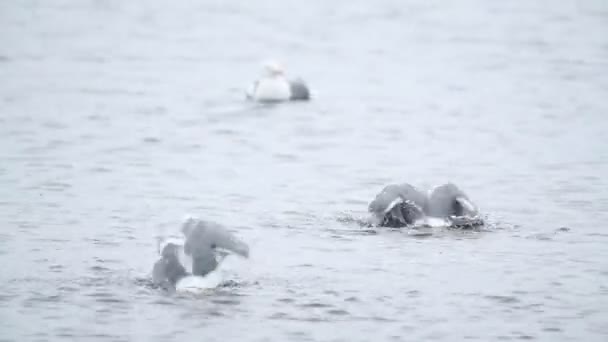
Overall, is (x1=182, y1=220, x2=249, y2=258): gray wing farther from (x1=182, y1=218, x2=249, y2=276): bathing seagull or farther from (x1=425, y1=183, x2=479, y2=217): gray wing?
(x1=425, y1=183, x2=479, y2=217): gray wing

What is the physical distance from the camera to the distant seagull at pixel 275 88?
23219mm

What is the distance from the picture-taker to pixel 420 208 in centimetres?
1433

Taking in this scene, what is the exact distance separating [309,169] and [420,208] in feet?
12.2

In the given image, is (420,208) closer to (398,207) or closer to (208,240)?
(398,207)

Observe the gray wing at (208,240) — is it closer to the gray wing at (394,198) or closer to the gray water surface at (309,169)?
the gray water surface at (309,169)

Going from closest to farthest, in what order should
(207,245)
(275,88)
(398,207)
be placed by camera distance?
(207,245), (398,207), (275,88)

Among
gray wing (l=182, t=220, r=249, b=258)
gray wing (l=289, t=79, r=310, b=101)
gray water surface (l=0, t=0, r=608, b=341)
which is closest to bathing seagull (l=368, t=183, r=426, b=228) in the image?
gray water surface (l=0, t=0, r=608, b=341)

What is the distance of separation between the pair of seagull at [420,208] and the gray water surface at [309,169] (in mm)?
202

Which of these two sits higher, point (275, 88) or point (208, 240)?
point (275, 88)

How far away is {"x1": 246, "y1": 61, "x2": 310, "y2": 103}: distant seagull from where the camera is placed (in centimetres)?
2322

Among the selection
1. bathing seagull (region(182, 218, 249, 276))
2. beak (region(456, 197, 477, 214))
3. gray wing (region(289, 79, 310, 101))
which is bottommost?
bathing seagull (region(182, 218, 249, 276))

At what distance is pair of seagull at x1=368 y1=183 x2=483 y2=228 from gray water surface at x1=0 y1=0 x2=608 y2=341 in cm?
20

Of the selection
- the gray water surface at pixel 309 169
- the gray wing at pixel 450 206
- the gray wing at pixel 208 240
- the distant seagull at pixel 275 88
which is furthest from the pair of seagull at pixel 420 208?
the distant seagull at pixel 275 88

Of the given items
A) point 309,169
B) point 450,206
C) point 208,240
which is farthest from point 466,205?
point 309,169
